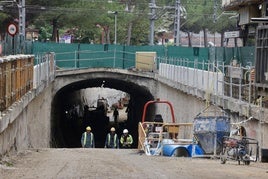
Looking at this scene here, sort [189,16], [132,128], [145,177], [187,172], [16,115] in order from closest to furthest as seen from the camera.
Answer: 1. [145,177]
2. [187,172]
3. [16,115]
4. [132,128]
5. [189,16]

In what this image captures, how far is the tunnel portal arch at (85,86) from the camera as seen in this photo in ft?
162

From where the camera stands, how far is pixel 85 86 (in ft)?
212

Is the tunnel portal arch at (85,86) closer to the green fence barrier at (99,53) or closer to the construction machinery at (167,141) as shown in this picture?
the green fence barrier at (99,53)

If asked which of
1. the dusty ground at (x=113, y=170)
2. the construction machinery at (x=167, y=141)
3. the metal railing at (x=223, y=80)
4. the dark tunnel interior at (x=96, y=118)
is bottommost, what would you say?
the dark tunnel interior at (x=96, y=118)

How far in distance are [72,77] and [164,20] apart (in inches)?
2555

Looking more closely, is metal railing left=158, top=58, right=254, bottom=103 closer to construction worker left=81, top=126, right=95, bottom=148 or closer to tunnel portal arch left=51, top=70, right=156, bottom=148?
construction worker left=81, top=126, right=95, bottom=148

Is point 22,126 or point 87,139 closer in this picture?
point 22,126

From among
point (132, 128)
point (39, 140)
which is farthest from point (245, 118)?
point (132, 128)

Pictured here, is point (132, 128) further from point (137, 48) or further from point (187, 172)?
point (187, 172)

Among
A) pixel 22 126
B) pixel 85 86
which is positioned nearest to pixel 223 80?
pixel 22 126

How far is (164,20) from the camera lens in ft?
374

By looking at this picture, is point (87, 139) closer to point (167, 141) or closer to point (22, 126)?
point (167, 141)

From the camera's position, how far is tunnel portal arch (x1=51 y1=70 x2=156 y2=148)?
162 ft

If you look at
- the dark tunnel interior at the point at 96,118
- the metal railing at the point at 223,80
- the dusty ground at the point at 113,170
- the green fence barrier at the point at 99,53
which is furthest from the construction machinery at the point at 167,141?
the dark tunnel interior at the point at 96,118
